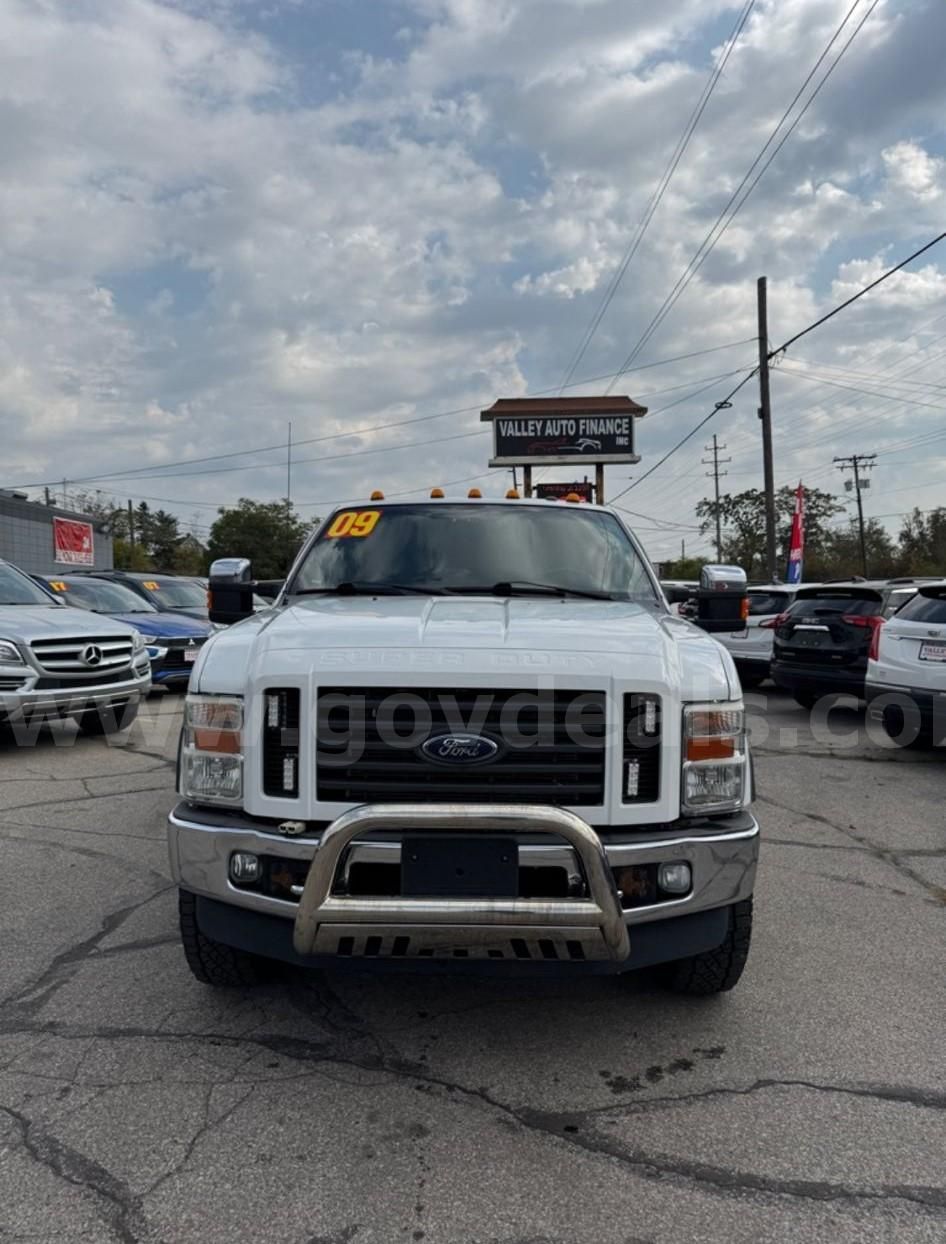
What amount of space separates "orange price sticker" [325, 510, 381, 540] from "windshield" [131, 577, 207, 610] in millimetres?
9051

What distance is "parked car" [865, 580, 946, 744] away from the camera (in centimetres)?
730

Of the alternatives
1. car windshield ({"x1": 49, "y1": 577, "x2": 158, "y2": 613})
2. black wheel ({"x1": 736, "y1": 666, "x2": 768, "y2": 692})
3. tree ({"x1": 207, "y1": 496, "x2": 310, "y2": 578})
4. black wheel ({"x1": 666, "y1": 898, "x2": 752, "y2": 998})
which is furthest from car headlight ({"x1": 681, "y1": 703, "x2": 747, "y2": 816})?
tree ({"x1": 207, "y1": 496, "x2": 310, "y2": 578})

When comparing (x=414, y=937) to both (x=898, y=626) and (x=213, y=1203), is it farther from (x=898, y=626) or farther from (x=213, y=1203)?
(x=898, y=626)

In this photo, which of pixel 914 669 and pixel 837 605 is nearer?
pixel 914 669

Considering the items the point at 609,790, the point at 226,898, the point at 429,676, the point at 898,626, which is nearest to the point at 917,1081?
the point at 609,790

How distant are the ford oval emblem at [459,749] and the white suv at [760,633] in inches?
392

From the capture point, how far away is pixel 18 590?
354 inches

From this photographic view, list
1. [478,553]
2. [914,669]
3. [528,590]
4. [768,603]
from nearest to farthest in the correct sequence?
[528,590]
[478,553]
[914,669]
[768,603]

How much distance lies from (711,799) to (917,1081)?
1.08m

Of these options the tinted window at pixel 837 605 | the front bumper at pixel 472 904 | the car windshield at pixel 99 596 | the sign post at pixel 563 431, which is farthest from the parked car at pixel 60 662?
the sign post at pixel 563 431

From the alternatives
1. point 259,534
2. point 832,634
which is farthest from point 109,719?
point 259,534

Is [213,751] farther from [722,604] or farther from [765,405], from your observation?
[765,405]

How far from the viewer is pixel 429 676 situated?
9.09 feet

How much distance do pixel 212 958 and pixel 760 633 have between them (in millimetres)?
10431
